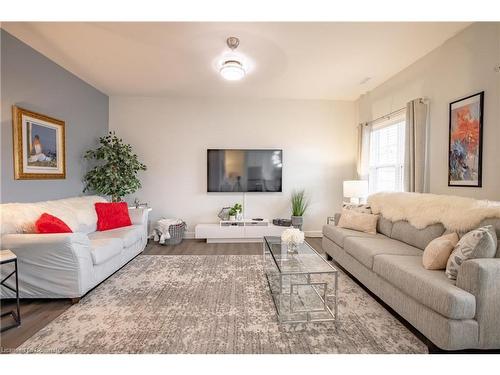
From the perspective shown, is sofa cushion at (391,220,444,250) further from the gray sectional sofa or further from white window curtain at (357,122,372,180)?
white window curtain at (357,122,372,180)

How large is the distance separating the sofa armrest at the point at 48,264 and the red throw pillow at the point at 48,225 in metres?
0.15

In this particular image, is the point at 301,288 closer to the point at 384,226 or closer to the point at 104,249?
the point at 384,226

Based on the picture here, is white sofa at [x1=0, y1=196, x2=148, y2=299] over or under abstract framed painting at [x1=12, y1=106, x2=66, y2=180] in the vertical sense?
under

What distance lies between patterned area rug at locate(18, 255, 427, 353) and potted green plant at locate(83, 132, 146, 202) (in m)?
1.82

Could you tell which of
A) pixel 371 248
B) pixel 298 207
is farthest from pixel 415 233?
pixel 298 207

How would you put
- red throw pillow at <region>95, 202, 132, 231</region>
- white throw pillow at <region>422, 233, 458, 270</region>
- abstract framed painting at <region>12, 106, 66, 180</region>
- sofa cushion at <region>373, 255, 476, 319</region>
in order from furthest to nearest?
1. red throw pillow at <region>95, 202, 132, 231</region>
2. abstract framed painting at <region>12, 106, 66, 180</region>
3. white throw pillow at <region>422, 233, 458, 270</region>
4. sofa cushion at <region>373, 255, 476, 319</region>

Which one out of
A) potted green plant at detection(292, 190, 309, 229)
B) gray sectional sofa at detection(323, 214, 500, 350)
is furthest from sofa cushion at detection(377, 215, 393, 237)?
potted green plant at detection(292, 190, 309, 229)

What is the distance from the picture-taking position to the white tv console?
4.65 m

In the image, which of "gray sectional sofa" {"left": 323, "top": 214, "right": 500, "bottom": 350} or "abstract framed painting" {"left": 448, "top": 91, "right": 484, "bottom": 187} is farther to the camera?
"abstract framed painting" {"left": 448, "top": 91, "right": 484, "bottom": 187}

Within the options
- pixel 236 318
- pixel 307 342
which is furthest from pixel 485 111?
pixel 236 318

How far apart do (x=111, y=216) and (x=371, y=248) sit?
345 centimetres

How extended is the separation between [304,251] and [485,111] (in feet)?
7.29

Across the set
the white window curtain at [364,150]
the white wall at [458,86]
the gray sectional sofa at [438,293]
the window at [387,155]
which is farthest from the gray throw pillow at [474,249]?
the white window curtain at [364,150]
